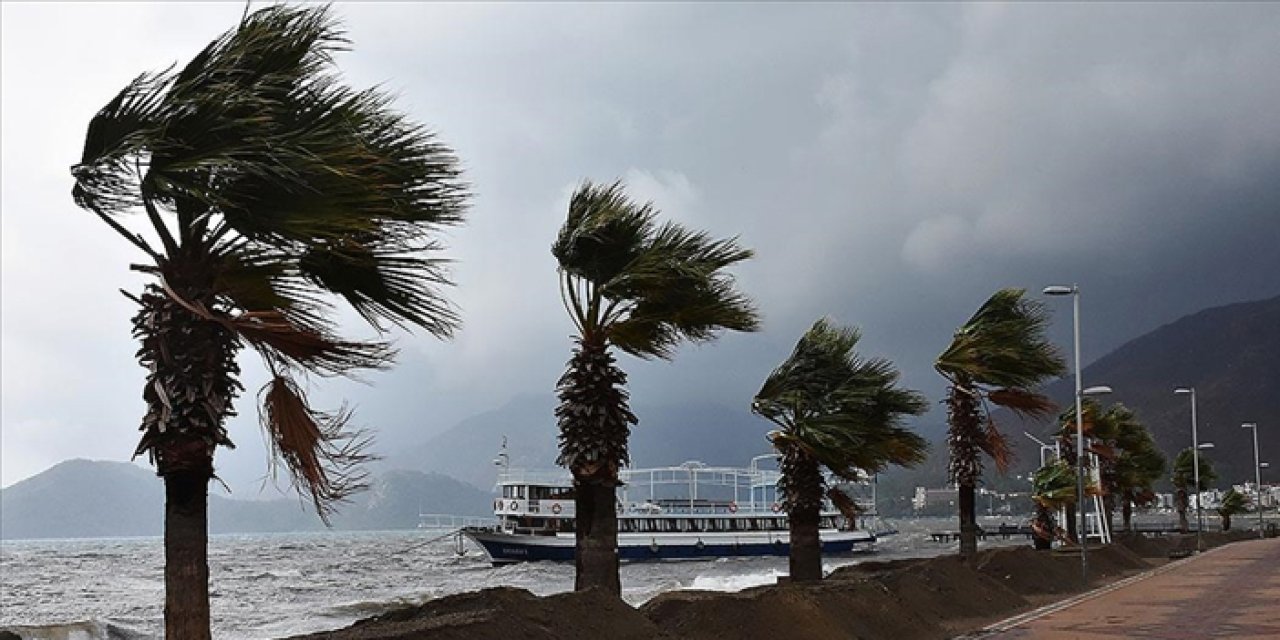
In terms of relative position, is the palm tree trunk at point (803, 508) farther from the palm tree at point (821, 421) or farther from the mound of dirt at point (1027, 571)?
the mound of dirt at point (1027, 571)

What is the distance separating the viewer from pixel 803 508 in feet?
80.3

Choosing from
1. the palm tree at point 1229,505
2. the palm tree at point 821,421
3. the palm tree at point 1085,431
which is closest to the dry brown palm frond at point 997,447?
the palm tree at point 821,421

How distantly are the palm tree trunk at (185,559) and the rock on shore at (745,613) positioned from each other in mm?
2315

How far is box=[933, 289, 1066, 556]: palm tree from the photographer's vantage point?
29422 millimetres

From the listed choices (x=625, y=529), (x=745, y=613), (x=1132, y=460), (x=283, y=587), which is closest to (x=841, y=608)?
(x=745, y=613)

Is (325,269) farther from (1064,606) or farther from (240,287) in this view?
(1064,606)

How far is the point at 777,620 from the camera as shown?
57.4ft

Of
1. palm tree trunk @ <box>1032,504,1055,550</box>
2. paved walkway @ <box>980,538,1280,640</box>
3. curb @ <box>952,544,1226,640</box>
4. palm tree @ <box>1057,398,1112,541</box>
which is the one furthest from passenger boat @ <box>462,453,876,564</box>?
paved walkway @ <box>980,538,1280,640</box>

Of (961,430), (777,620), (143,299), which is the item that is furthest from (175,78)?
(961,430)

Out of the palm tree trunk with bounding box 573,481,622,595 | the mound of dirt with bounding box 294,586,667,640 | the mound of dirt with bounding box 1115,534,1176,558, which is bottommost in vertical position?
the mound of dirt with bounding box 1115,534,1176,558

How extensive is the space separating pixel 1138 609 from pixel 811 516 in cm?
754

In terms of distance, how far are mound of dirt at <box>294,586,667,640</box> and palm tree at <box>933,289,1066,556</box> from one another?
16461 millimetres

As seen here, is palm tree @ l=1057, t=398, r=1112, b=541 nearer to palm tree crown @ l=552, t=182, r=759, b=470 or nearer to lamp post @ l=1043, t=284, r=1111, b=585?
lamp post @ l=1043, t=284, r=1111, b=585

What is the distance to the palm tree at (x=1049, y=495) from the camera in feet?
138
